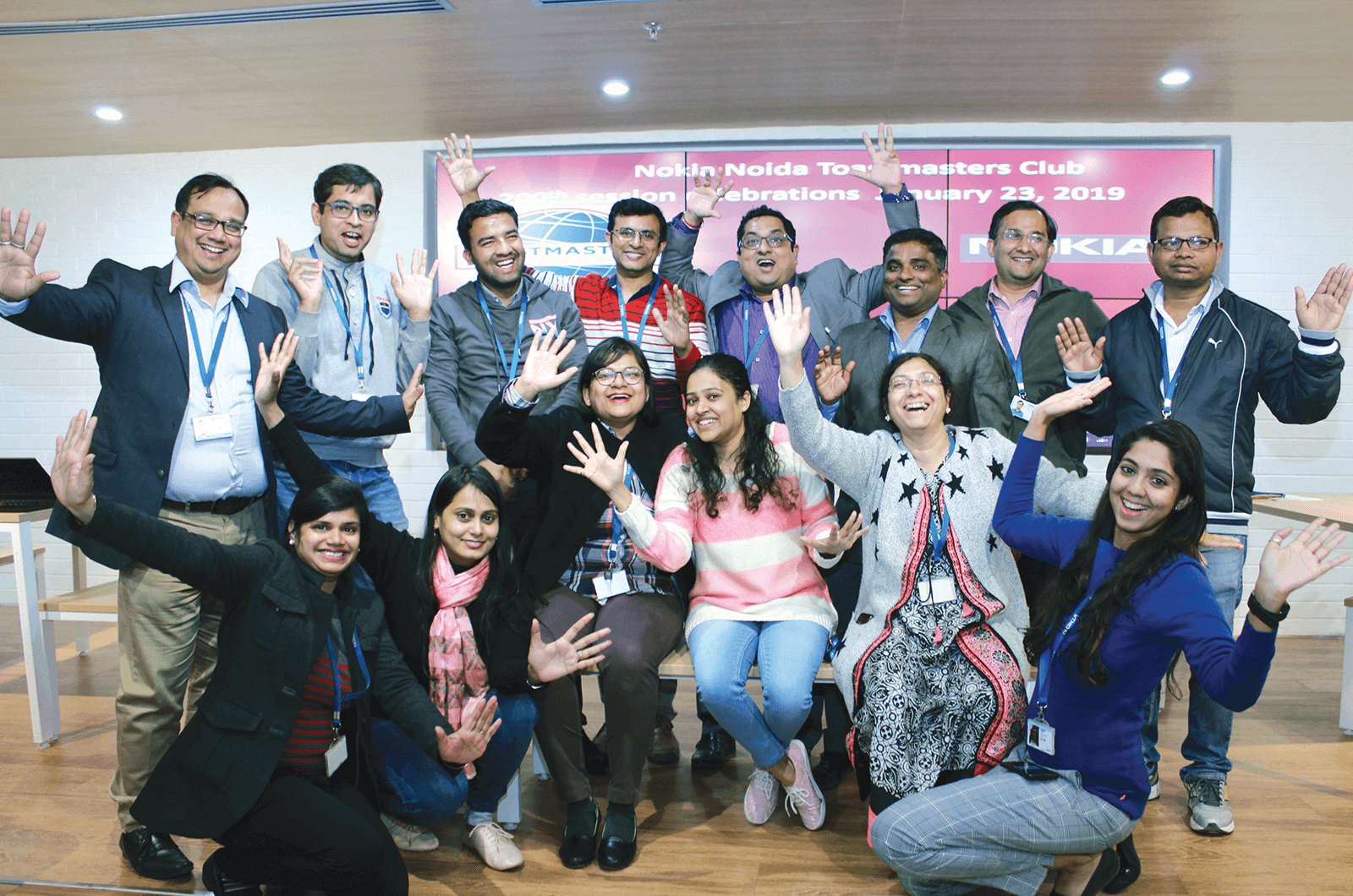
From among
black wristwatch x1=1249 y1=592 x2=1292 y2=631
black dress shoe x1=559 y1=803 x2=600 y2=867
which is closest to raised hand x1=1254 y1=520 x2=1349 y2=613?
black wristwatch x1=1249 y1=592 x2=1292 y2=631

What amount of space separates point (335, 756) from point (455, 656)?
44 centimetres

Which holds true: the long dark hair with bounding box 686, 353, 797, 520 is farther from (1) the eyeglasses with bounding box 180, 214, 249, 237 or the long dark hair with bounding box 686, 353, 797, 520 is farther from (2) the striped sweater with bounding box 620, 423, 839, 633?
(1) the eyeglasses with bounding box 180, 214, 249, 237

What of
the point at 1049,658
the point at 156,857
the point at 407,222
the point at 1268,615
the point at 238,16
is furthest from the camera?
the point at 407,222

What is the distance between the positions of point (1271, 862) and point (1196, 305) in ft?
5.73

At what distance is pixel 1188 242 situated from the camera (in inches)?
115

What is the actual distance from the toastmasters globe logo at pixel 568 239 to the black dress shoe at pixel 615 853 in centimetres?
359

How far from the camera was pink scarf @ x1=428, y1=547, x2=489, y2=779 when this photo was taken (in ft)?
8.73

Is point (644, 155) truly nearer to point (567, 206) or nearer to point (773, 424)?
point (567, 206)

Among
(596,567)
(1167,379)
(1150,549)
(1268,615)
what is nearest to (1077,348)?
Result: (1167,379)

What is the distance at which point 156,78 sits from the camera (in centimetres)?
446

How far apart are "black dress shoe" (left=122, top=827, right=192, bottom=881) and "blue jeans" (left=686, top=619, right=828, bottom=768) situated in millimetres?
1578

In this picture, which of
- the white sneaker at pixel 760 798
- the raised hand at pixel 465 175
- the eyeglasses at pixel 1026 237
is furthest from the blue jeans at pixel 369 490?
the eyeglasses at pixel 1026 237

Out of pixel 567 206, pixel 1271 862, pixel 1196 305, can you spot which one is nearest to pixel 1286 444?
pixel 1196 305

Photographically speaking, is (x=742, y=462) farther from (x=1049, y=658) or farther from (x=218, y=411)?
(x=218, y=411)
